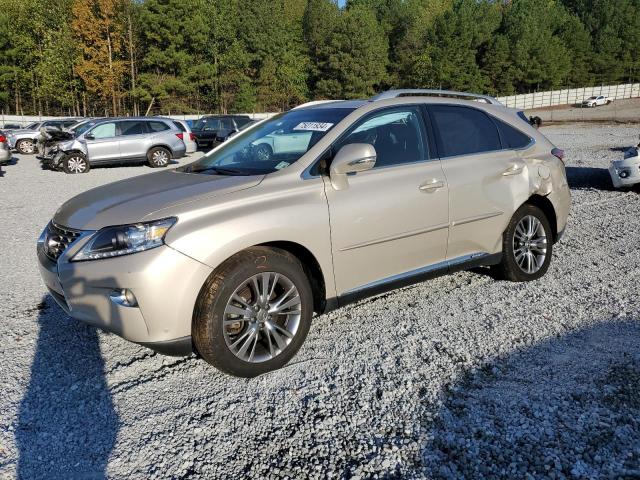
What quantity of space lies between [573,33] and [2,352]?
108m

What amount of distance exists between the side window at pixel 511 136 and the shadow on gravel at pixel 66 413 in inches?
151

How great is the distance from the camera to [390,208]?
154 inches

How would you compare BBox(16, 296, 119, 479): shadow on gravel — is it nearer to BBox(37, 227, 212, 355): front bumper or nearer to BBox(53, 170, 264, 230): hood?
BBox(37, 227, 212, 355): front bumper

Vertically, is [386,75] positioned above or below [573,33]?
below

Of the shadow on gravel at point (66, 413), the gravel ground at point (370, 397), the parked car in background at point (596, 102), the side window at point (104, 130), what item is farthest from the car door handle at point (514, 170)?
the parked car in background at point (596, 102)

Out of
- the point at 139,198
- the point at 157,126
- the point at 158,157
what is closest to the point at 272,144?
the point at 139,198

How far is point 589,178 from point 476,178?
876cm

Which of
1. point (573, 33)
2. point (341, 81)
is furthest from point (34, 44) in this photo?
point (573, 33)

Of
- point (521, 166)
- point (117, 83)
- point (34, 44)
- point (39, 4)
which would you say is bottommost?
point (521, 166)

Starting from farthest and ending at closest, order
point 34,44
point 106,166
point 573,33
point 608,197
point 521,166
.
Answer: point 573,33
point 34,44
point 106,166
point 608,197
point 521,166

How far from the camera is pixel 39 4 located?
51.4m

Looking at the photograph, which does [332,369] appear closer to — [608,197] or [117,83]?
[608,197]

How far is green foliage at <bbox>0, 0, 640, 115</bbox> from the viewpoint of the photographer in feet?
168

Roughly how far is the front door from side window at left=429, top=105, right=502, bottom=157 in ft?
0.60
